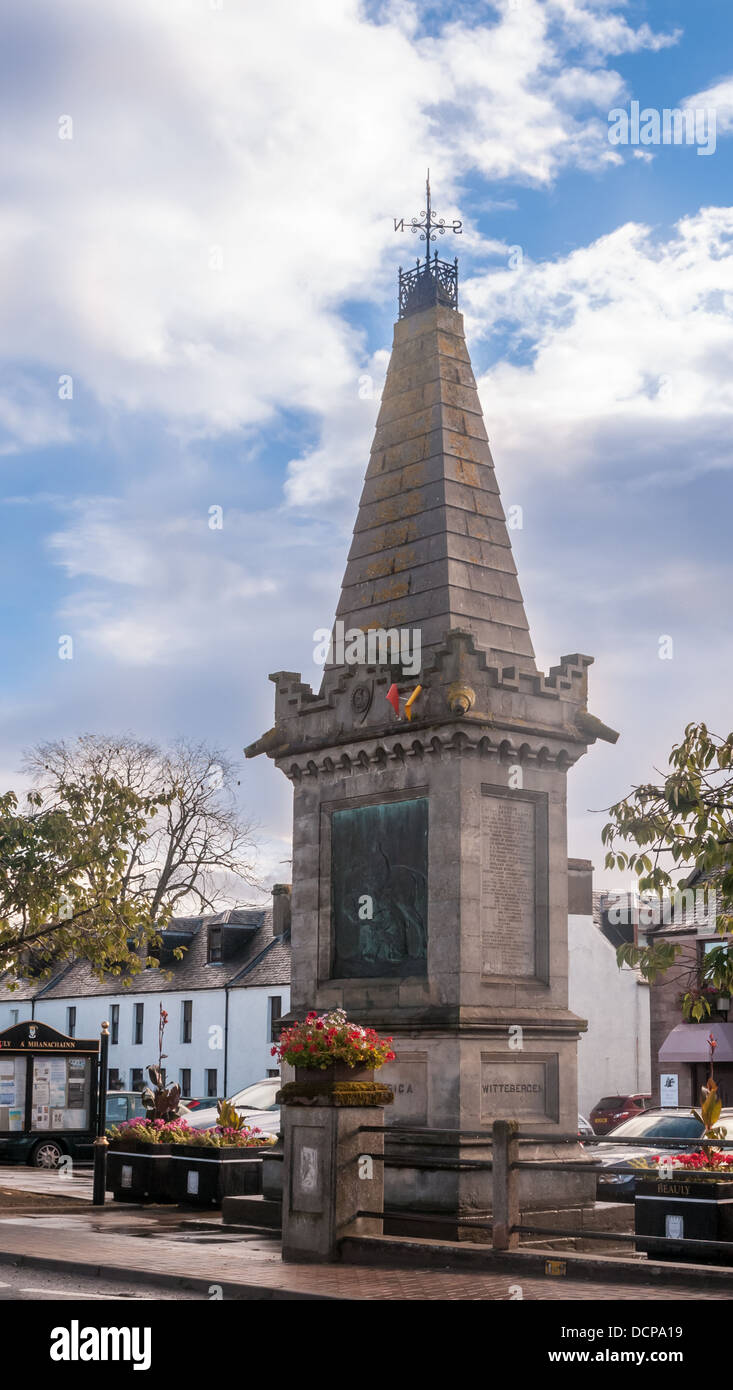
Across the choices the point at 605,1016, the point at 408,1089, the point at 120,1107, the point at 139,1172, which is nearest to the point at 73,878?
the point at 139,1172

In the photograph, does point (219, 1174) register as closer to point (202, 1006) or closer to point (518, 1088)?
point (518, 1088)

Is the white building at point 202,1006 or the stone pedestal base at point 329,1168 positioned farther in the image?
the white building at point 202,1006

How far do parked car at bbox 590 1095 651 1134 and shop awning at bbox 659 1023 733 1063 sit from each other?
1569 millimetres

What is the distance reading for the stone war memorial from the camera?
17.3 meters

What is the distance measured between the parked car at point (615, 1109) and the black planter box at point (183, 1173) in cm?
2483

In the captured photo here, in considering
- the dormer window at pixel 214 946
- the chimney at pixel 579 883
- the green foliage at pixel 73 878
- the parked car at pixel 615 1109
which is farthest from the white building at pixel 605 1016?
the green foliage at pixel 73 878

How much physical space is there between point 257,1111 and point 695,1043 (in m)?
21.3

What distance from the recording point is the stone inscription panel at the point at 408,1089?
1741 centimetres

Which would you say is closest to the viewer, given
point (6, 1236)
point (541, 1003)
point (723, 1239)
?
point (723, 1239)

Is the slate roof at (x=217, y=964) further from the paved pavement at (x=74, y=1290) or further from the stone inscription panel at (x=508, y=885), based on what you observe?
the paved pavement at (x=74, y=1290)

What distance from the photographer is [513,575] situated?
1967 cm

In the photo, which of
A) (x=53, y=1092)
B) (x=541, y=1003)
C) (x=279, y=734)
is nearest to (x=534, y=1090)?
(x=541, y=1003)
